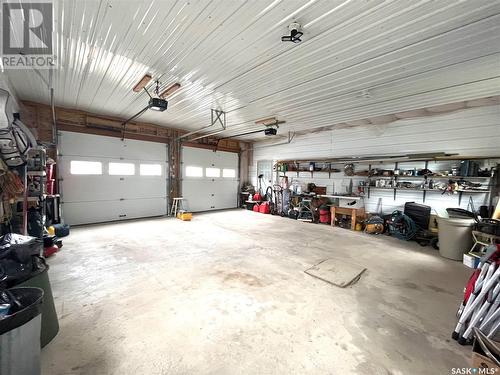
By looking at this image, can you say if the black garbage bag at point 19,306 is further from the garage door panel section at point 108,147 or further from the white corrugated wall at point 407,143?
the white corrugated wall at point 407,143

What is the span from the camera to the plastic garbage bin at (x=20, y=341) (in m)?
1.16

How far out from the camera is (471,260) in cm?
361

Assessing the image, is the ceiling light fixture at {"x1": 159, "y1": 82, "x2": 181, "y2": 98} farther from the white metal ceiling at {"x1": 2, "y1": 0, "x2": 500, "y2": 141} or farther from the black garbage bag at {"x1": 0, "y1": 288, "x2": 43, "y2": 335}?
the black garbage bag at {"x1": 0, "y1": 288, "x2": 43, "y2": 335}

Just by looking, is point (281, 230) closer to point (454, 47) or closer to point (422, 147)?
point (422, 147)

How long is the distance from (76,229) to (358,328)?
21.0 feet

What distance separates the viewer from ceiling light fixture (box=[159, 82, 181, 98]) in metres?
3.76

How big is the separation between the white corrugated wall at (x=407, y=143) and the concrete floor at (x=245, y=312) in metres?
1.91

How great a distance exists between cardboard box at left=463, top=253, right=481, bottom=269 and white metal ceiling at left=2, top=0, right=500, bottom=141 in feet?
9.35

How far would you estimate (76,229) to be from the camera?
5363 mm

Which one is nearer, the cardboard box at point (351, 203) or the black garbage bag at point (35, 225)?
the black garbage bag at point (35, 225)

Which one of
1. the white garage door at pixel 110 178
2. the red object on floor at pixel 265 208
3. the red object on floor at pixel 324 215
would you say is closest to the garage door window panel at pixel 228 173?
the red object on floor at pixel 265 208

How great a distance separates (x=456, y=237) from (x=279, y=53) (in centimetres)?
454

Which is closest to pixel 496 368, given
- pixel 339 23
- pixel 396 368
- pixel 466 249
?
pixel 396 368

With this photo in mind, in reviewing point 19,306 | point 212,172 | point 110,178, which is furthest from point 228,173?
point 19,306
